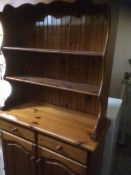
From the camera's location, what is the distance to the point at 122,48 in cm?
283

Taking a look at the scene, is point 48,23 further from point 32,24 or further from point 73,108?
point 73,108

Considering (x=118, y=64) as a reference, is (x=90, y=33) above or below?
above

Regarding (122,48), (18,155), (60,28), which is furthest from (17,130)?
(122,48)

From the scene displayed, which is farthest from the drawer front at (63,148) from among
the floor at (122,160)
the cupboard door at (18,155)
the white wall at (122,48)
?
the white wall at (122,48)

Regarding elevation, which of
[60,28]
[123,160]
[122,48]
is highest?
[60,28]

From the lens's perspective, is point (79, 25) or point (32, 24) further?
point (32, 24)

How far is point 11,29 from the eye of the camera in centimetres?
161

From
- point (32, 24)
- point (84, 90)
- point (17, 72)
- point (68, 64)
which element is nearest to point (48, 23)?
point (32, 24)

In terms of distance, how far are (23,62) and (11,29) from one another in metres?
0.34

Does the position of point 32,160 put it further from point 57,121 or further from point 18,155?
point 57,121

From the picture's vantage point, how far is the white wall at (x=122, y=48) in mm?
2721

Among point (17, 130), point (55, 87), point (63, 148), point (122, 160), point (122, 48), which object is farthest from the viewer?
point (122, 48)

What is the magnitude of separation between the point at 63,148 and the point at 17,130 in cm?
46

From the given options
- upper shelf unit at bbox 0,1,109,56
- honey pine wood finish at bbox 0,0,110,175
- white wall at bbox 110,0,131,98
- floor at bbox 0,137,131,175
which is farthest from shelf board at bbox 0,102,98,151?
white wall at bbox 110,0,131,98
